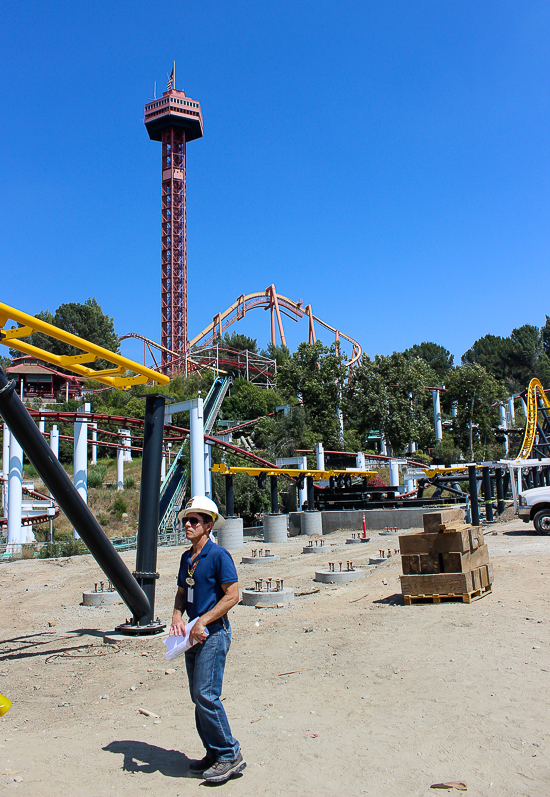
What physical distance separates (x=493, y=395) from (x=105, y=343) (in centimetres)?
4043

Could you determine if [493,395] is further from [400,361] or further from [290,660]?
[290,660]

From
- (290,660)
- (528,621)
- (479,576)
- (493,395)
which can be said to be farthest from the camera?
(493,395)

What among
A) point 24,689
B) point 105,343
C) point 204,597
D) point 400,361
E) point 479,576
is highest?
point 105,343

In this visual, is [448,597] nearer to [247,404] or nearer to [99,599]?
[99,599]

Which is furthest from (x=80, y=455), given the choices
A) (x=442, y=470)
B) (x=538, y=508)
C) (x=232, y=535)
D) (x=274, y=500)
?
(x=538, y=508)

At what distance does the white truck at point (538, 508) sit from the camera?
55.9 feet

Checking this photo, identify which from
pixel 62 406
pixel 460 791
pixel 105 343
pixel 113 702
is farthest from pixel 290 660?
pixel 105 343

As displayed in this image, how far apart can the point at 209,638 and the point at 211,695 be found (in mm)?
341

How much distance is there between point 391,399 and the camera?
4469cm

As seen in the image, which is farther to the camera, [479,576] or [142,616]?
[479,576]

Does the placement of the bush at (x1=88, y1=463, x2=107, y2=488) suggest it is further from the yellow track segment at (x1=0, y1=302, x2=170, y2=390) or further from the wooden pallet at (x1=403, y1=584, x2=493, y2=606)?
the wooden pallet at (x1=403, y1=584, x2=493, y2=606)

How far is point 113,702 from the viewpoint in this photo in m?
6.04

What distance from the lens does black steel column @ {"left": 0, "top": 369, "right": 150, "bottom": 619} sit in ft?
21.8

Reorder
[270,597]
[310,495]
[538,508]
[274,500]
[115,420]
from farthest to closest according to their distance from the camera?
[310,495], [274,500], [115,420], [538,508], [270,597]
